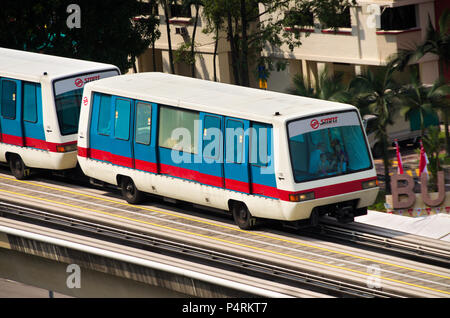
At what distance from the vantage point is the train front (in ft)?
58.9

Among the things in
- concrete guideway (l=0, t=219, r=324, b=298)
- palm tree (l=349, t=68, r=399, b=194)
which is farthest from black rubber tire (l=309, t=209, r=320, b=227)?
palm tree (l=349, t=68, r=399, b=194)

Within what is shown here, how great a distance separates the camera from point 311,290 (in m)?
16.2

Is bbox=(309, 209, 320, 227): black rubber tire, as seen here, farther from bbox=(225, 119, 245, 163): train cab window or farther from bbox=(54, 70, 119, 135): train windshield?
bbox=(54, 70, 119, 135): train windshield

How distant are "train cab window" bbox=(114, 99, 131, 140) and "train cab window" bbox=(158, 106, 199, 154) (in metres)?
0.93

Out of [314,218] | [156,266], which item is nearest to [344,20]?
[314,218]

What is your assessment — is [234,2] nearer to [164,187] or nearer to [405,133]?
[405,133]

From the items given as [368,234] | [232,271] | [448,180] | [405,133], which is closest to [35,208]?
[232,271]

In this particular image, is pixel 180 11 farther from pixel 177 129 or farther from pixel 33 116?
pixel 177 129

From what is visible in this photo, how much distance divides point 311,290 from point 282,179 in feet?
8.37

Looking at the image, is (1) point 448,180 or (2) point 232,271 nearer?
(2) point 232,271

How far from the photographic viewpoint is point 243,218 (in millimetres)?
19234

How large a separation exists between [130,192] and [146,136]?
156 centimetres

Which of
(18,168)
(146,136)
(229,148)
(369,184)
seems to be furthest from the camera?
(18,168)

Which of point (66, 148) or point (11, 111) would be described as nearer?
point (66, 148)
